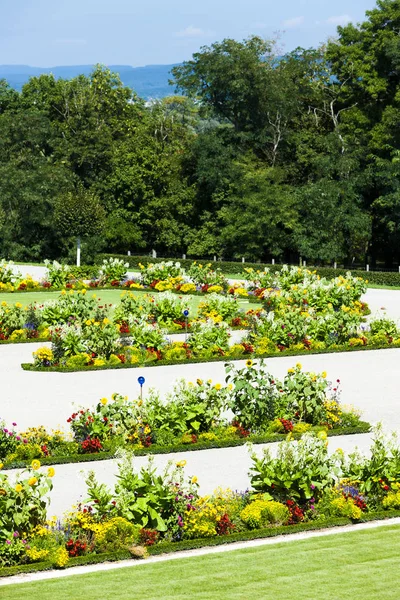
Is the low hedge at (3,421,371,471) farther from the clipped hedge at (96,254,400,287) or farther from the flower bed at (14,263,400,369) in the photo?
the clipped hedge at (96,254,400,287)

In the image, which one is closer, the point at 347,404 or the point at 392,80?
the point at 347,404

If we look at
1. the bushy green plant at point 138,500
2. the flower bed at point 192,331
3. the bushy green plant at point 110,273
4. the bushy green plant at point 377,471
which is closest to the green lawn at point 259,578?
the bushy green plant at point 138,500

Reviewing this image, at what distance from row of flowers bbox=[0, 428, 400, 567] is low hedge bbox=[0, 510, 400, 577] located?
2.0 inches

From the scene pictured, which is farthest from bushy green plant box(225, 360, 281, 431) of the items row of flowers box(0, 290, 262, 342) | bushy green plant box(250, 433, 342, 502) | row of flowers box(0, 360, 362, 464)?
row of flowers box(0, 290, 262, 342)

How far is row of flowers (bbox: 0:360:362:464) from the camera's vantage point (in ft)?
43.1

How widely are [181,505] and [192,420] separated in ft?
13.5

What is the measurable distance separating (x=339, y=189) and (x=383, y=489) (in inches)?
1501

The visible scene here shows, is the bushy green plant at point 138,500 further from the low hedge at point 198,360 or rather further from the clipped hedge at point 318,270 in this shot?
the clipped hedge at point 318,270

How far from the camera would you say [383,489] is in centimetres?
1064

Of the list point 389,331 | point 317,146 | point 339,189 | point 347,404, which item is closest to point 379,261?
point 317,146

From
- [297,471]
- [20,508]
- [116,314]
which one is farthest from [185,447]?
[116,314]

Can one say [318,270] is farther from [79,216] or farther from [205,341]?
[205,341]

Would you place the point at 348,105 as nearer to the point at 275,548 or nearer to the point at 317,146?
the point at 317,146

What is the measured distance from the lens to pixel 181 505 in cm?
981
